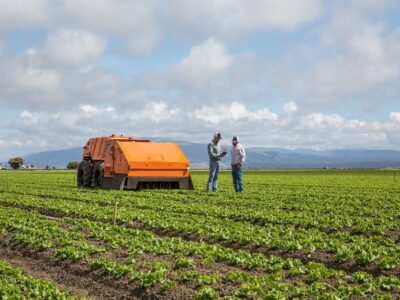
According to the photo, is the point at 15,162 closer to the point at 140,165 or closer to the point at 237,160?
the point at 140,165

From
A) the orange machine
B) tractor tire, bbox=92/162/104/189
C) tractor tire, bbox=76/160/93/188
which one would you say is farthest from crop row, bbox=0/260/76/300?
tractor tire, bbox=76/160/93/188

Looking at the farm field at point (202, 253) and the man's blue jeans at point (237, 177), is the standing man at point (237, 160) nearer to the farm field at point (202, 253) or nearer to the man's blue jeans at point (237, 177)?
the man's blue jeans at point (237, 177)

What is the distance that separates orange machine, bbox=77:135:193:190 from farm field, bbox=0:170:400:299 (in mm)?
7390

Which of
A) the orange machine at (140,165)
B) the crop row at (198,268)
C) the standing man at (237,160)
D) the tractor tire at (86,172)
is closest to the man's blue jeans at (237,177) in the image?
the standing man at (237,160)

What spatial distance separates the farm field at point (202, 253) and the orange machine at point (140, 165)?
7.39 metres

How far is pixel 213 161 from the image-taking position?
24406 mm

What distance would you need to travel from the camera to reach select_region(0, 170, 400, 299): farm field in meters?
8.16

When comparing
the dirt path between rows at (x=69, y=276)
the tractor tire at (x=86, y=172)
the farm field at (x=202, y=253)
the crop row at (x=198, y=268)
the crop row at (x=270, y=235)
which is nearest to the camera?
the crop row at (x=198, y=268)

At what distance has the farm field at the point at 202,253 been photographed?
816 cm

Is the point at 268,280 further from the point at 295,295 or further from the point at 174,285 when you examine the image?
the point at 174,285

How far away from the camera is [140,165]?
83.5 ft

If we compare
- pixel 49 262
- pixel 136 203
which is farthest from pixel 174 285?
pixel 136 203

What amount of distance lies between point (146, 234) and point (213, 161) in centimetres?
1192

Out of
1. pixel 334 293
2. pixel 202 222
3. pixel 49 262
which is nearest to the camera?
pixel 334 293
